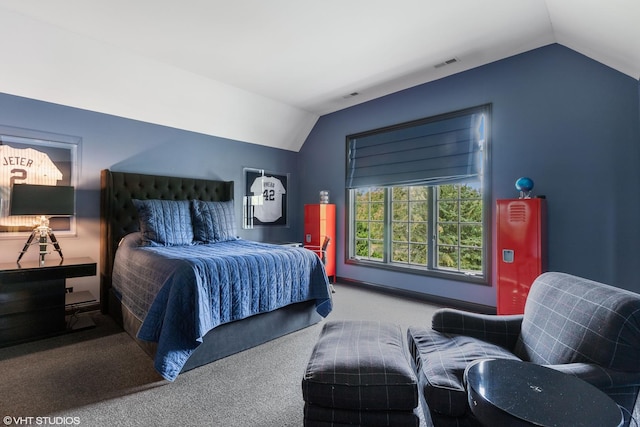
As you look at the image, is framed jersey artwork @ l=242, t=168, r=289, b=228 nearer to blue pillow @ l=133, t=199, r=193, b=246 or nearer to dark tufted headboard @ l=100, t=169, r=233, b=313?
dark tufted headboard @ l=100, t=169, r=233, b=313

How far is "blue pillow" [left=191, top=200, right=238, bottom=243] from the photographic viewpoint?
3.66 m

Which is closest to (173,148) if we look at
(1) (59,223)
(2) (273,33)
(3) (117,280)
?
(1) (59,223)

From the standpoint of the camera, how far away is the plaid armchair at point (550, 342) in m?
1.20

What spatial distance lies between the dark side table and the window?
102 inches

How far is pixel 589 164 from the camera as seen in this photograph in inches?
114

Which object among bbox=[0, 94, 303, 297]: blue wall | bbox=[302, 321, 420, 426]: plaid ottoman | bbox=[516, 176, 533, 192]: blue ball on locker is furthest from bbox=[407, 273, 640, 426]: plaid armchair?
bbox=[0, 94, 303, 297]: blue wall

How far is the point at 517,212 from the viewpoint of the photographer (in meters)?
2.97

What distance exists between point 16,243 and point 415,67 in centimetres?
482

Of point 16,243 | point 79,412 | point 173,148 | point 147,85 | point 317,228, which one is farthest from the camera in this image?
point 317,228

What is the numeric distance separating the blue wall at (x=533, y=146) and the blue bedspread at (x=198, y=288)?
128cm

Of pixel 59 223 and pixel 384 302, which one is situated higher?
pixel 59 223

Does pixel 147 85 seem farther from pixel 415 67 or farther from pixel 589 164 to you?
pixel 589 164

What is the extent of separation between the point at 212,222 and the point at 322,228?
71.8 inches

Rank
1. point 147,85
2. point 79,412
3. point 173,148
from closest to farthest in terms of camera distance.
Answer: point 79,412 → point 147,85 → point 173,148
